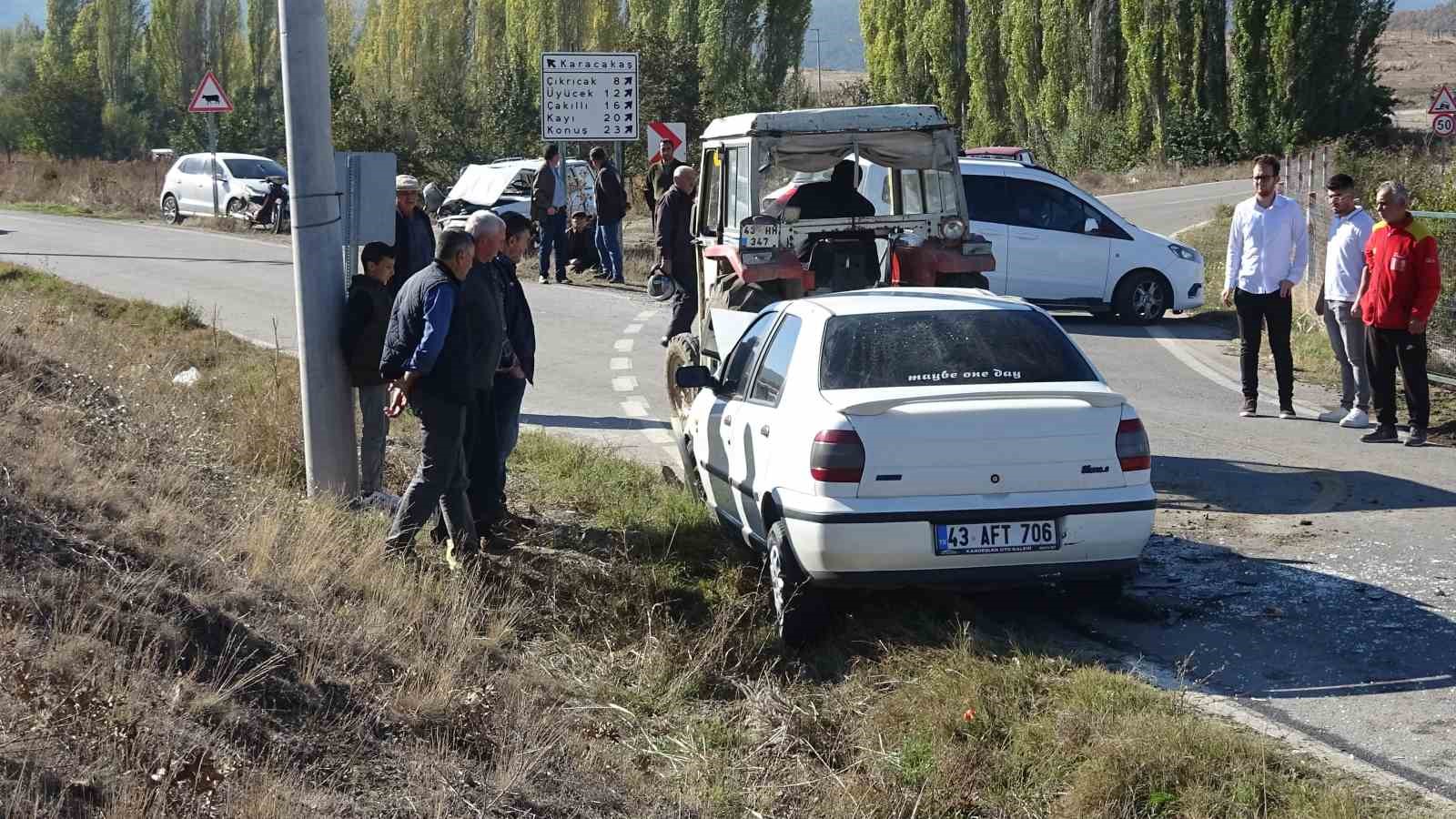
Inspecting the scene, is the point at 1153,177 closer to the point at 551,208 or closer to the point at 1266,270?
the point at 551,208

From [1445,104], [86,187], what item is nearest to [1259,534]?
Result: [1445,104]

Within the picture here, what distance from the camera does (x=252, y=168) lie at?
33.5 metres

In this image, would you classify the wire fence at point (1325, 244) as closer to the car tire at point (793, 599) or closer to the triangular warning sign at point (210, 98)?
the car tire at point (793, 599)

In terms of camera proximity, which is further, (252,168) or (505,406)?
(252,168)

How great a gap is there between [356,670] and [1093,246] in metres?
14.0

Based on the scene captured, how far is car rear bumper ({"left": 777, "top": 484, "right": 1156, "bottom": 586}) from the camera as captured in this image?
21.6ft

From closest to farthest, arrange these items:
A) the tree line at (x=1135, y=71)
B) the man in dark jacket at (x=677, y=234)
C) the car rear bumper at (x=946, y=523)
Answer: the car rear bumper at (x=946, y=523)
the man in dark jacket at (x=677, y=234)
the tree line at (x=1135, y=71)

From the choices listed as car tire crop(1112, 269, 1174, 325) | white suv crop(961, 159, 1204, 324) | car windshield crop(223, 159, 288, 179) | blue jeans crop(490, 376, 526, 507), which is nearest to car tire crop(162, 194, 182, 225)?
car windshield crop(223, 159, 288, 179)

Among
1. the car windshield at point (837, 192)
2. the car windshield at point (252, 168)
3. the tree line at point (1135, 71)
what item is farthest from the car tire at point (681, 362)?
the tree line at point (1135, 71)

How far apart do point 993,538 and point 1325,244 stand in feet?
42.6

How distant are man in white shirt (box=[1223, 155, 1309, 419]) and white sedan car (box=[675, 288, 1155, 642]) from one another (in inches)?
222

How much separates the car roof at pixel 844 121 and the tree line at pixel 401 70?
2203 centimetres

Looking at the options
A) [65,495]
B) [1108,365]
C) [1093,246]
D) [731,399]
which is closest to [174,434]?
[65,495]

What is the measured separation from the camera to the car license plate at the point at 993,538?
6.59 metres
